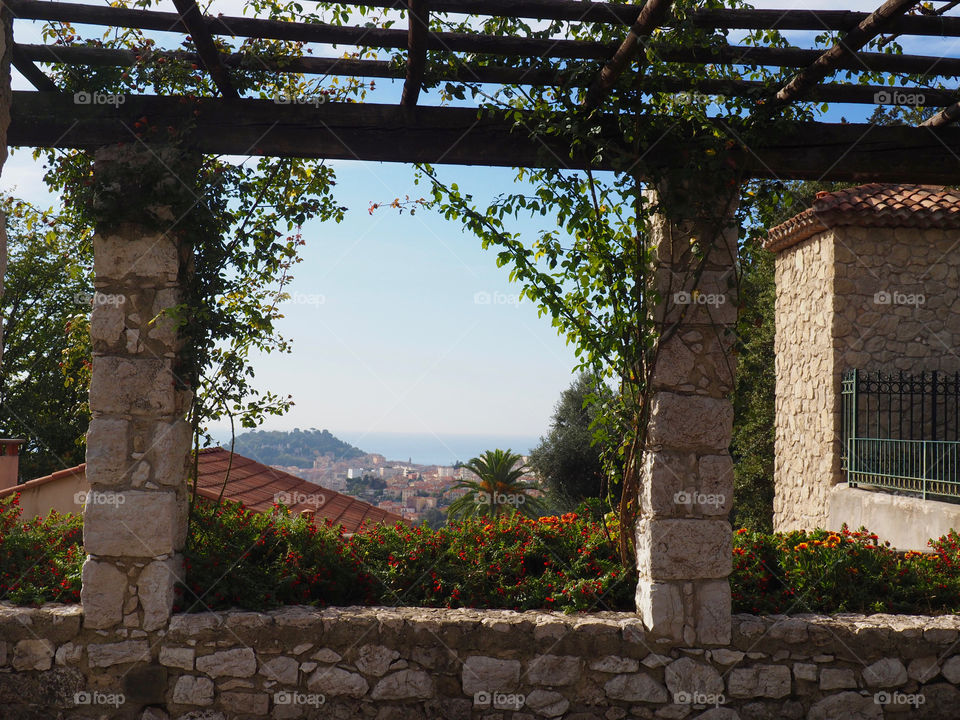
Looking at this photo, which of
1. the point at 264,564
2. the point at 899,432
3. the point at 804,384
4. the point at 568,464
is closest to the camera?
the point at 264,564

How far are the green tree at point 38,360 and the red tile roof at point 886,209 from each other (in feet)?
43.9

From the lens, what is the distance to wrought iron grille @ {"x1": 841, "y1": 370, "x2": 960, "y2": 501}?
8.14 metres

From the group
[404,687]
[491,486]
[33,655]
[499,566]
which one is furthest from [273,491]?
[404,687]

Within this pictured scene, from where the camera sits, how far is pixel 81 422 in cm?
1712

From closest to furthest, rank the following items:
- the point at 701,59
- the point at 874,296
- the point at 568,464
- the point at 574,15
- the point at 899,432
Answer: the point at 574,15
the point at 701,59
the point at 899,432
the point at 874,296
the point at 568,464

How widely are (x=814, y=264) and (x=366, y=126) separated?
7.33 meters

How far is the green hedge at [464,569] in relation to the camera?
5.06m

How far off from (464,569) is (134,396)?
2.37 m

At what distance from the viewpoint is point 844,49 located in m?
4.26

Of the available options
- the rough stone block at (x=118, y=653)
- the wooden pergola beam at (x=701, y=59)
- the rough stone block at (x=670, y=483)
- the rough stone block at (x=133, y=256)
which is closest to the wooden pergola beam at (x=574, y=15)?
the wooden pergola beam at (x=701, y=59)

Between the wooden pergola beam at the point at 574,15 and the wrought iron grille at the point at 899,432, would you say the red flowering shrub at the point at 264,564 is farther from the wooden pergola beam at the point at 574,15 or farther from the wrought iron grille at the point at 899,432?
the wrought iron grille at the point at 899,432

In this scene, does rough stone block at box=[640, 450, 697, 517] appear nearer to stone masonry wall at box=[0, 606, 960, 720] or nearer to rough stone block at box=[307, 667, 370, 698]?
stone masonry wall at box=[0, 606, 960, 720]

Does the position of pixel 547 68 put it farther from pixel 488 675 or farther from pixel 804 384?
pixel 804 384

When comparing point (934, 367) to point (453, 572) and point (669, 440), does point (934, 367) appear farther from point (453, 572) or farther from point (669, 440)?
point (453, 572)
